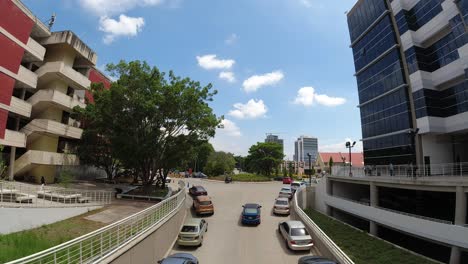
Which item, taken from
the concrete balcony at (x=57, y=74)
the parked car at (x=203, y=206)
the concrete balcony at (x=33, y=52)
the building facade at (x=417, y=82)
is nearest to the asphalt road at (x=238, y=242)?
the parked car at (x=203, y=206)

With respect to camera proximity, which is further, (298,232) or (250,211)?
(250,211)

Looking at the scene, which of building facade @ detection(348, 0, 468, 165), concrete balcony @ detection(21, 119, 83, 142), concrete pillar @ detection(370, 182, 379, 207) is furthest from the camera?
concrete balcony @ detection(21, 119, 83, 142)

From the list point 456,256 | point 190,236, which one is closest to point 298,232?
point 190,236

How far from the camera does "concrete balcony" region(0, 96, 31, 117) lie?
91.3 ft

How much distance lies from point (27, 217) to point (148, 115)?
15187mm

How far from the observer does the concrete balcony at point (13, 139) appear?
91.1 ft

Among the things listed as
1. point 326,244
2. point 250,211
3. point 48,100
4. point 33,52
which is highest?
point 33,52

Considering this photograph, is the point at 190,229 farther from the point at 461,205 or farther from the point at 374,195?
the point at 374,195

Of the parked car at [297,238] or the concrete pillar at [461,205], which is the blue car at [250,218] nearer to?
the parked car at [297,238]

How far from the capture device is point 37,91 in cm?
3425

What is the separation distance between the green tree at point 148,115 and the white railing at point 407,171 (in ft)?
53.3

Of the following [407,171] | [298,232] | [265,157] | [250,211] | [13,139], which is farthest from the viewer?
[265,157]

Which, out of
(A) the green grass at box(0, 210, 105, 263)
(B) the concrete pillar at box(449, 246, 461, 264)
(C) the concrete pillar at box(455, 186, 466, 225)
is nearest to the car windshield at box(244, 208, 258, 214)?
(A) the green grass at box(0, 210, 105, 263)

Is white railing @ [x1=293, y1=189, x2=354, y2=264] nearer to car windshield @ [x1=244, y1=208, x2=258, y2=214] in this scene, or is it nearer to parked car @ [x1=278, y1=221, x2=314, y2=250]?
parked car @ [x1=278, y1=221, x2=314, y2=250]
